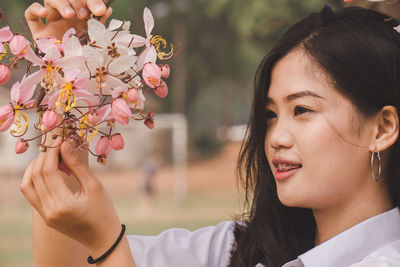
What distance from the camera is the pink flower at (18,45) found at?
1.32 m

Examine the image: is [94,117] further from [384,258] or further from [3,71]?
[384,258]

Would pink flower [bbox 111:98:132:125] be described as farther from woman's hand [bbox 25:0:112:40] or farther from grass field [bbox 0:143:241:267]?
grass field [bbox 0:143:241:267]

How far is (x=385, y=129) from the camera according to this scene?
167 cm

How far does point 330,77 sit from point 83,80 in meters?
0.69

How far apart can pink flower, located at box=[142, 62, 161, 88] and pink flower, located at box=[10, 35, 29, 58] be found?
0.27m

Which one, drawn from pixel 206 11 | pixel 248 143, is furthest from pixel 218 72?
pixel 248 143

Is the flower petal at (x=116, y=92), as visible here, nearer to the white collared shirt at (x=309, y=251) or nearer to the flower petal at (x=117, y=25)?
the flower petal at (x=117, y=25)

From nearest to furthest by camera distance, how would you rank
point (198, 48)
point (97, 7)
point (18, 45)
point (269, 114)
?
point (18, 45) → point (97, 7) → point (269, 114) → point (198, 48)

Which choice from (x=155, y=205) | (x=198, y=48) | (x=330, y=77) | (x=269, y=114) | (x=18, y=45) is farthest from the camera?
(x=198, y=48)

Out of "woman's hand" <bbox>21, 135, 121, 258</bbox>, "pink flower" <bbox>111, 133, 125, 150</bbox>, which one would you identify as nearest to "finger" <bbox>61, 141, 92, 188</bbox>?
"woman's hand" <bbox>21, 135, 121, 258</bbox>

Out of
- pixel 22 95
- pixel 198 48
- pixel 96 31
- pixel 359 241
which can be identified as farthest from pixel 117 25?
pixel 198 48

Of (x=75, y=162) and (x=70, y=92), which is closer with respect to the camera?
(x=70, y=92)

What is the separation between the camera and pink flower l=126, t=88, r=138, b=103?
54.4 inches

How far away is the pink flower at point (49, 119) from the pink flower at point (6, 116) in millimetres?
84
